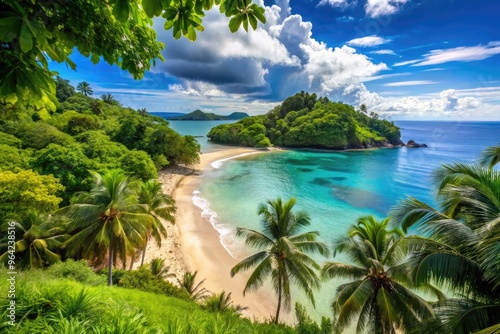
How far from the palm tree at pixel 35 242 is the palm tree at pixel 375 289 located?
13.5m

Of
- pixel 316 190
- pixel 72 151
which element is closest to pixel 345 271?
pixel 72 151

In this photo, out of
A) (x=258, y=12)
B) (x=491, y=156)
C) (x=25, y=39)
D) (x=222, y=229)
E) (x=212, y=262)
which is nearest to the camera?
(x=25, y=39)

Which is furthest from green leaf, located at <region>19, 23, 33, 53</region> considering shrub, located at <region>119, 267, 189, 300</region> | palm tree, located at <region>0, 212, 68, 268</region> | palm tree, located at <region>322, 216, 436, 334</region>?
palm tree, located at <region>0, 212, 68, 268</region>

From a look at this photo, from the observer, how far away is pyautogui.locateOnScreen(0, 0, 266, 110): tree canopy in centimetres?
142

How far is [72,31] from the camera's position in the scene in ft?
7.44

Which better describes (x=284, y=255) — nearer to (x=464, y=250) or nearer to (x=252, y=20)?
(x=464, y=250)

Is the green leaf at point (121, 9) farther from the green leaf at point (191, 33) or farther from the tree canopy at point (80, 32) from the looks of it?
the green leaf at point (191, 33)

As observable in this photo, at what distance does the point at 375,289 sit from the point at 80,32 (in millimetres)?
10375

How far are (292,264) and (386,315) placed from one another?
13.8 ft

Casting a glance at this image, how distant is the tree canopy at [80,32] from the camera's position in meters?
1.42

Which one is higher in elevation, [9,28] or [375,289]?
[9,28]

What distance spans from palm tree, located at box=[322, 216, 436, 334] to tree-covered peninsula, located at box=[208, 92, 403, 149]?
212ft

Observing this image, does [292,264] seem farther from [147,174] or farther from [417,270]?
[147,174]

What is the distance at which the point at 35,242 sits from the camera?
1173cm
